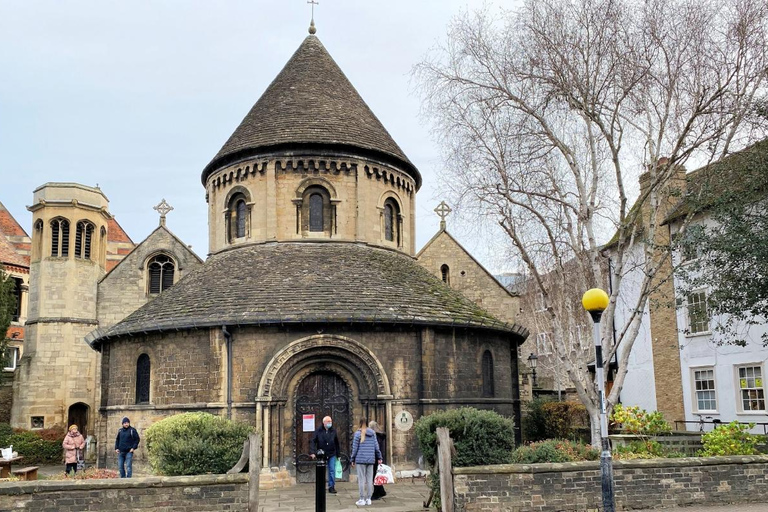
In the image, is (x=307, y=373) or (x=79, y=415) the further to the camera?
(x=79, y=415)

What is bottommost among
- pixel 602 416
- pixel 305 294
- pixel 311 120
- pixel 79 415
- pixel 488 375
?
pixel 79 415

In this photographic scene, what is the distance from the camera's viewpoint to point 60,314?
100.0 ft

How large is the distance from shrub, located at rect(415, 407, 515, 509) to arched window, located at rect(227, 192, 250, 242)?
40.7 ft

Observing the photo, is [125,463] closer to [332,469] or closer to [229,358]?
[229,358]

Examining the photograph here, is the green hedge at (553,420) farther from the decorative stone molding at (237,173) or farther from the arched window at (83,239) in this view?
the arched window at (83,239)

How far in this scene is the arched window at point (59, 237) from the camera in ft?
102

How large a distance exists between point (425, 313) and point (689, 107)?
833 centimetres

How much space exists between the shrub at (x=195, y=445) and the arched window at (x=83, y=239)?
19.4 metres

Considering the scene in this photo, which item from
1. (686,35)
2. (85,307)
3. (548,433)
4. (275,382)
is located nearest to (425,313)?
(275,382)

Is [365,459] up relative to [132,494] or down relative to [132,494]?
up

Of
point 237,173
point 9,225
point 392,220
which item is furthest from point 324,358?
point 9,225

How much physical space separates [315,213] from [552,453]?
1237cm

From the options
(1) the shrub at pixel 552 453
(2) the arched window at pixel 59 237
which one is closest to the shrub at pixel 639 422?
(1) the shrub at pixel 552 453

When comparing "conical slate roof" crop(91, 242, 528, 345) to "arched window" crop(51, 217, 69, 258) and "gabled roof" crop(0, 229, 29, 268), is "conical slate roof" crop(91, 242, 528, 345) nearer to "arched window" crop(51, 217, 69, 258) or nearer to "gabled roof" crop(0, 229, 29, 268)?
"arched window" crop(51, 217, 69, 258)
